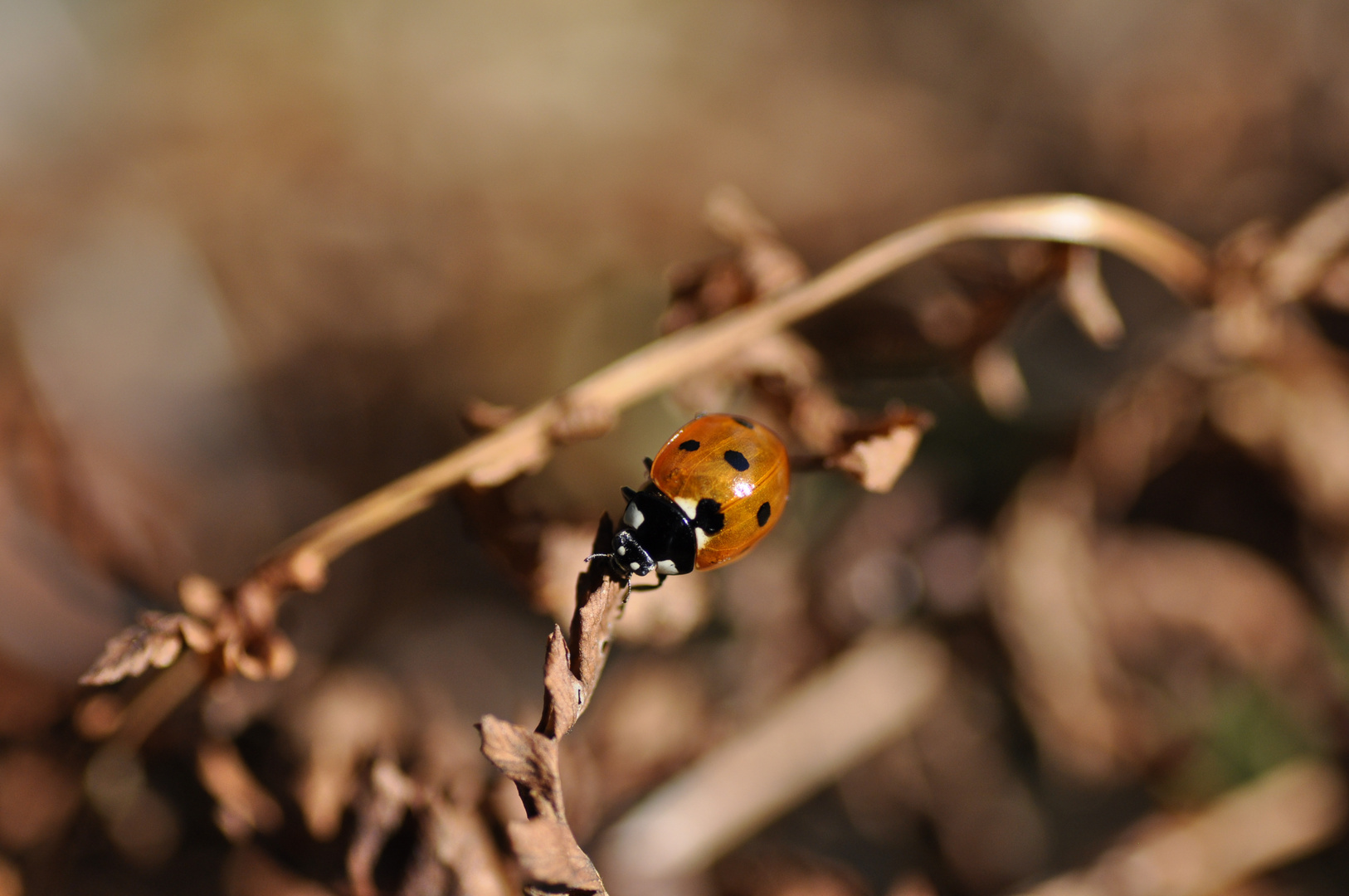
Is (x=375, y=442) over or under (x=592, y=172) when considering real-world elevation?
under

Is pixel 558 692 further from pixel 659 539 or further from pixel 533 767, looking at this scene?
pixel 659 539

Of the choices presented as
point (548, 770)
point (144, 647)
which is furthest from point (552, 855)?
point (144, 647)

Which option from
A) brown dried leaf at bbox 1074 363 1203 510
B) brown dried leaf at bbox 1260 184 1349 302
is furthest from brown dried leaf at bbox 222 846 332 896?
brown dried leaf at bbox 1260 184 1349 302

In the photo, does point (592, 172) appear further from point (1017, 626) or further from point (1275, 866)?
point (1275, 866)

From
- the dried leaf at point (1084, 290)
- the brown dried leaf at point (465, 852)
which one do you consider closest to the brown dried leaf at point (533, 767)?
the brown dried leaf at point (465, 852)

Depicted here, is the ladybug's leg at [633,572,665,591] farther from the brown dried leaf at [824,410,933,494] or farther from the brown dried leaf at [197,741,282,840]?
the brown dried leaf at [197,741,282,840]

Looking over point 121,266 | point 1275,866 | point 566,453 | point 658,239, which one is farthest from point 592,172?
point 1275,866
